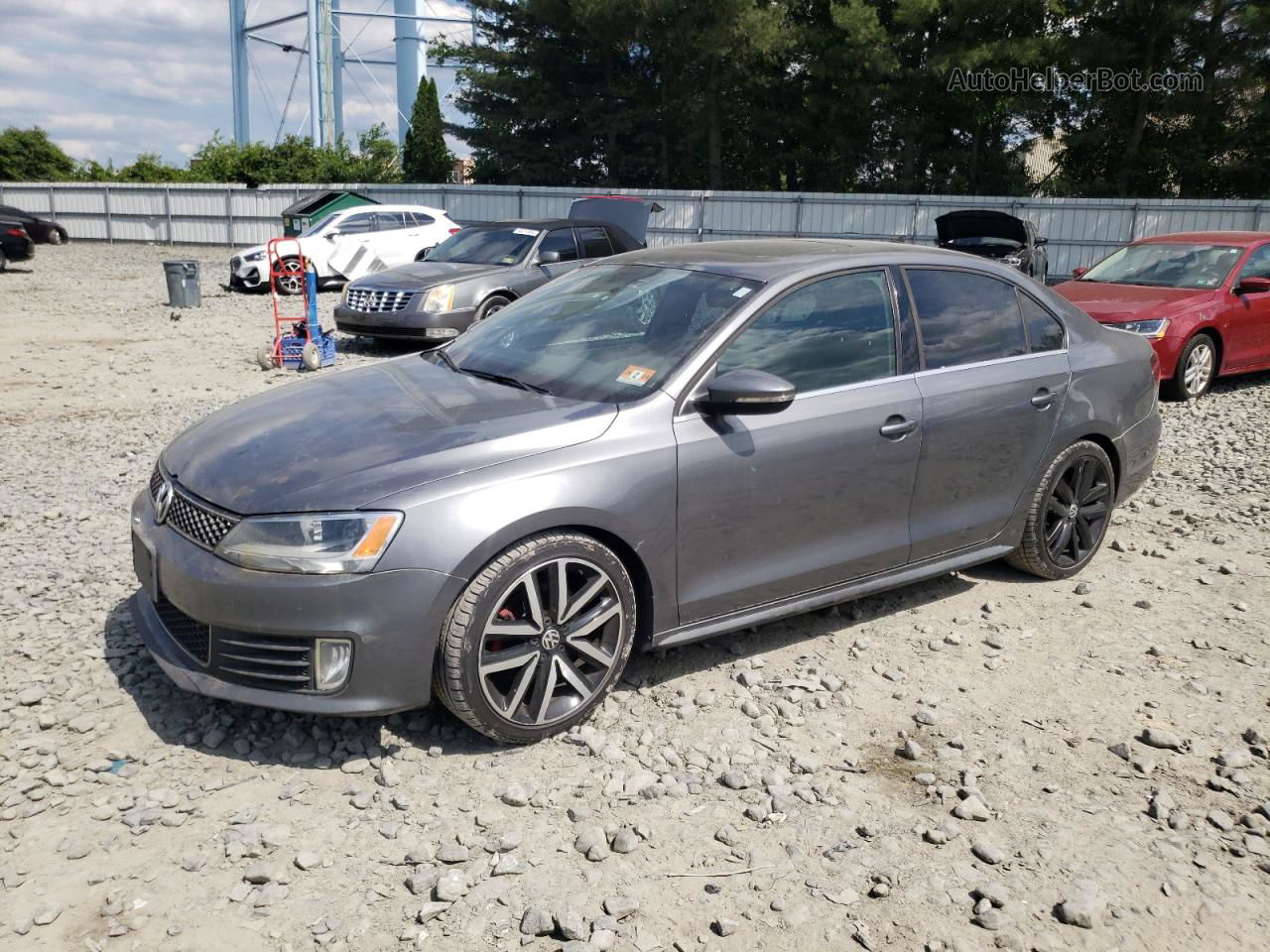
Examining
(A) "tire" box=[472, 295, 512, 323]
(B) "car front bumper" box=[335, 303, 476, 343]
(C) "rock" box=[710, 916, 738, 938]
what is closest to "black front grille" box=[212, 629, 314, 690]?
(C) "rock" box=[710, 916, 738, 938]

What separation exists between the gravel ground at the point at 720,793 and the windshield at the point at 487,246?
757 cm

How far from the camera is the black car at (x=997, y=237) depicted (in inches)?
558

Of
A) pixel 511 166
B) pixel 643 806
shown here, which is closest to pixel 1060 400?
pixel 643 806

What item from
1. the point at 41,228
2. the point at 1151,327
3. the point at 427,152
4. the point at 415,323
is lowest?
the point at 415,323

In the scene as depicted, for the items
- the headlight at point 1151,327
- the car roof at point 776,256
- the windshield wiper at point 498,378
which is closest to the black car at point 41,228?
the headlight at point 1151,327

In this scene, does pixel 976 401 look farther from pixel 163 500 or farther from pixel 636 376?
pixel 163 500

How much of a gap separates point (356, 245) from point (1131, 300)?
12.7m

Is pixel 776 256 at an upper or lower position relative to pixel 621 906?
upper

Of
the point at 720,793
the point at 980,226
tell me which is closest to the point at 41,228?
the point at 980,226

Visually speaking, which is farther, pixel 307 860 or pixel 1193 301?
pixel 1193 301

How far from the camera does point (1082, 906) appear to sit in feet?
9.36

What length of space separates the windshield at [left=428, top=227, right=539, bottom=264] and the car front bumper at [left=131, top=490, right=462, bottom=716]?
30.1ft

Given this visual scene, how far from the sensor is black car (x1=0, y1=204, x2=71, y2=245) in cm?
2773

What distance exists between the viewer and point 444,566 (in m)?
3.25
